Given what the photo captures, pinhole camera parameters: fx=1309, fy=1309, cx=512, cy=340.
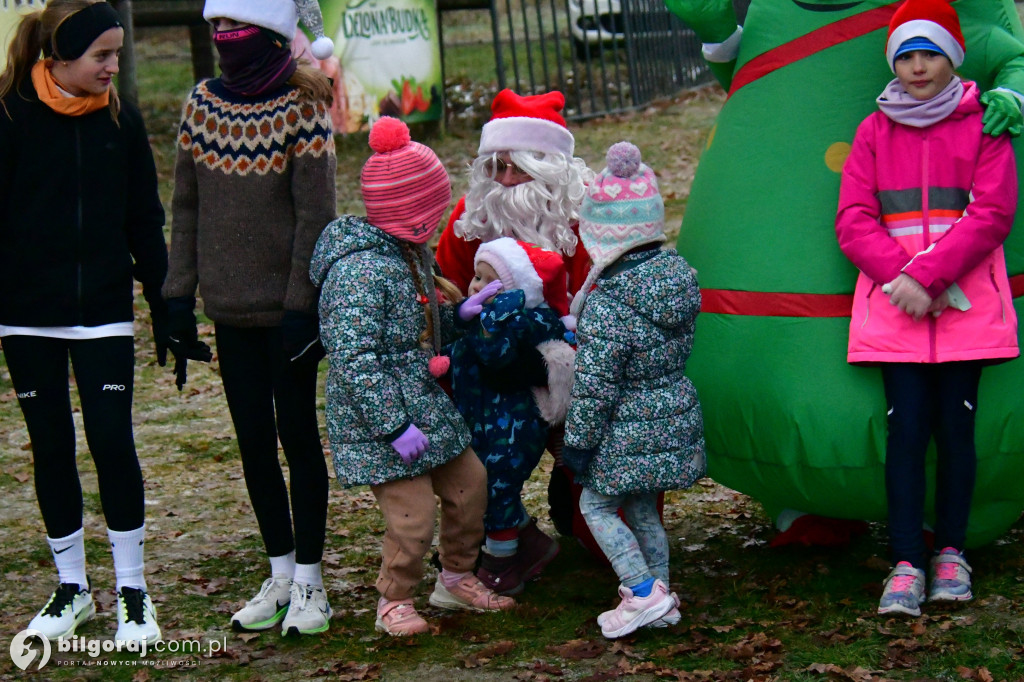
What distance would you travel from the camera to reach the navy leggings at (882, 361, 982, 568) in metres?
4.41

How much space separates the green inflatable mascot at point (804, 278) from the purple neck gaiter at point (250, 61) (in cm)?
153

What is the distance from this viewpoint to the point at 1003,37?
457 centimetres

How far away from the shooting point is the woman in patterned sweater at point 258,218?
170 inches

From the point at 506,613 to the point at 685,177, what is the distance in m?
7.92

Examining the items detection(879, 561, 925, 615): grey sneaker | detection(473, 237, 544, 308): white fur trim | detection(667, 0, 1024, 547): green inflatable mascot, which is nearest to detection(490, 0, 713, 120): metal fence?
detection(667, 0, 1024, 547): green inflatable mascot

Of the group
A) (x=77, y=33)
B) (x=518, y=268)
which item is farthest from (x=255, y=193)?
(x=518, y=268)

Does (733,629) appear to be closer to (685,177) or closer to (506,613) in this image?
(506,613)

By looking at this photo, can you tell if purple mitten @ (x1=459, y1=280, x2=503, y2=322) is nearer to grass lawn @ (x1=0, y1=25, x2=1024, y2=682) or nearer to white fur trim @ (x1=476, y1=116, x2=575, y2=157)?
white fur trim @ (x1=476, y1=116, x2=575, y2=157)

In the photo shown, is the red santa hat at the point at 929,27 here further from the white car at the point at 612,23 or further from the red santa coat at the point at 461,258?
the white car at the point at 612,23

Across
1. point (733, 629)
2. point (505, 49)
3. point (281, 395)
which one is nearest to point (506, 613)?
point (733, 629)

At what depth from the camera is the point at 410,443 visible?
4266mm

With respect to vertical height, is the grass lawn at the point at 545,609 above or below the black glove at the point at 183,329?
below

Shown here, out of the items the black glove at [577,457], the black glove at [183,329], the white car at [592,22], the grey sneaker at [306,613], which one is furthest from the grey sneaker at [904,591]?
the white car at [592,22]

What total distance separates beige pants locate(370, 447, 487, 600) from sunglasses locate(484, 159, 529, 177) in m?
1.14
